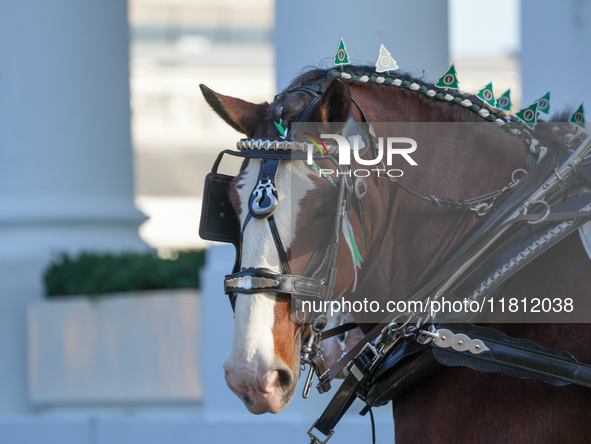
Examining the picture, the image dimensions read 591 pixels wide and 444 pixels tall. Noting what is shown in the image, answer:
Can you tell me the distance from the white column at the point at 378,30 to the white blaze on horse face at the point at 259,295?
218cm

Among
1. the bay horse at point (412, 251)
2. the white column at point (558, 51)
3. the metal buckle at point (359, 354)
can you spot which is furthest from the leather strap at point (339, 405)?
the white column at point (558, 51)

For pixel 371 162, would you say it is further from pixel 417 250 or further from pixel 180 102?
pixel 180 102

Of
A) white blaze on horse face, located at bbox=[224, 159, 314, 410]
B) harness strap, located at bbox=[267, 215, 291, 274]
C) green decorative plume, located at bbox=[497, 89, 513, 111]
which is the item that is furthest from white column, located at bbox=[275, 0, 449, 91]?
harness strap, located at bbox=[267, 215, 291, 274]

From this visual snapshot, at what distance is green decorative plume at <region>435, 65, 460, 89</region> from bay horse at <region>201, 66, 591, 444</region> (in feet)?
0.17

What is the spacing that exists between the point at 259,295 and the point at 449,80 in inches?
38.6

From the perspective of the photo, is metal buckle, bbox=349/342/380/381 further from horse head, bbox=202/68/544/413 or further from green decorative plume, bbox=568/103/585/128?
green decorative plume, bbox=568/103/585/128

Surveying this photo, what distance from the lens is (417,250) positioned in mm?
2041

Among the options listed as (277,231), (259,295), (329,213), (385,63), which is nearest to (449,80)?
(385,63)

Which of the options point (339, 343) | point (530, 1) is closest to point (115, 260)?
point (339, 343)

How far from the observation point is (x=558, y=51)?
478 cm

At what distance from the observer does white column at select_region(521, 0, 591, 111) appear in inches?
184

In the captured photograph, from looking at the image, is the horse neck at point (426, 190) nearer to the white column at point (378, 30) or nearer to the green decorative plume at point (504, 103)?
the green decorative plume at point (504, 103)

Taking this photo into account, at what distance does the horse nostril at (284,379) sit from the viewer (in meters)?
1.77

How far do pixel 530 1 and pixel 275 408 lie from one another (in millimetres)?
4190
